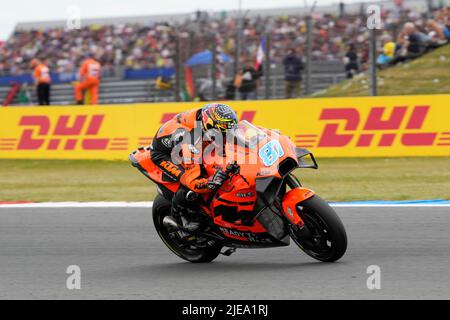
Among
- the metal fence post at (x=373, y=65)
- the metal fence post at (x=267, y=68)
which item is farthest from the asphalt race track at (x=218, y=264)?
the metal fence post at (x=267, y=68)

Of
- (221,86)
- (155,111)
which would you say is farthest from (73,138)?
(221,86)

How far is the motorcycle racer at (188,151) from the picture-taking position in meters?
6.68

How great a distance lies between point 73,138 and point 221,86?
10.0 feet

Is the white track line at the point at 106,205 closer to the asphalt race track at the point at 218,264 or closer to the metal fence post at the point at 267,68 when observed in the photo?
the asphalt race track at the point at 218,264

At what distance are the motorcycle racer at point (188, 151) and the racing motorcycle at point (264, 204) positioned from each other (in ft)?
0.22

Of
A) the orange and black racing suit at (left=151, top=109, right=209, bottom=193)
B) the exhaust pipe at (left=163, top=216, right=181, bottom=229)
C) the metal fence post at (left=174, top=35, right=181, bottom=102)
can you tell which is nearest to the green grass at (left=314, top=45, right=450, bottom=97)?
the metal fence post at (left=174, top=35, right=181, bottom=102)

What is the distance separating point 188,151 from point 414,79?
10.6m

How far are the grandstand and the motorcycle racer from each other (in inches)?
396

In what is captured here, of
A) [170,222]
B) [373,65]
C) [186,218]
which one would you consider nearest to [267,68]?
[373,65]

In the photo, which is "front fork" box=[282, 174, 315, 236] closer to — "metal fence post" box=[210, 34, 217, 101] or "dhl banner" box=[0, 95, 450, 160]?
"dhl banner" box=[0, 95, 450, 160]

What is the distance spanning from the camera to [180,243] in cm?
745

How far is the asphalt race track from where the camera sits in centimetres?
604

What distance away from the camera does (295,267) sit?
6.84 m

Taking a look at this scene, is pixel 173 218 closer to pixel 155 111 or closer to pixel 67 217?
pixel 67 217
